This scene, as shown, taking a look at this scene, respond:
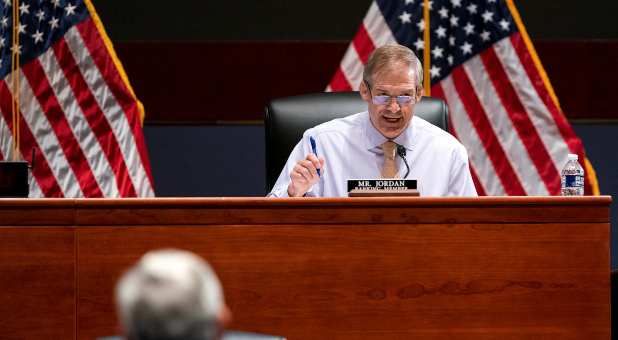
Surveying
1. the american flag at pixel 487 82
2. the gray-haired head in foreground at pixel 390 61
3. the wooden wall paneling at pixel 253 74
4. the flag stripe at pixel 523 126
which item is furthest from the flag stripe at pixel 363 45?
the gray-haired head in foreground at pixel 390 61

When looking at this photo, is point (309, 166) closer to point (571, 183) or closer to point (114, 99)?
point (571, 183)

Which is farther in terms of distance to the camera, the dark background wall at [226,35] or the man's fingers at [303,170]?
the dark background wall at [226,35]

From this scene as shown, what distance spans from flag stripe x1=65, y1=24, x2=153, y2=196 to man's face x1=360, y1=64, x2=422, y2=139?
124cm

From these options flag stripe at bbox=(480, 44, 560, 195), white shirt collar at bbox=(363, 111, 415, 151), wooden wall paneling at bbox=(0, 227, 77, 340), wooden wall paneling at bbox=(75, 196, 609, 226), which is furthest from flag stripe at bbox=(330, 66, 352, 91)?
wooden wall paneling at bbox=(0, 227, 77, 340)

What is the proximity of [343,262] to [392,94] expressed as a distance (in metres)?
0.80

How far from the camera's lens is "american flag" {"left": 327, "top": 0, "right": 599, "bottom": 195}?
3.42 m

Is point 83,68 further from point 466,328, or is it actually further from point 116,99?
point 466,328

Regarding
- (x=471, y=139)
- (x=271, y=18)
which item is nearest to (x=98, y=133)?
(x=271, y=18)

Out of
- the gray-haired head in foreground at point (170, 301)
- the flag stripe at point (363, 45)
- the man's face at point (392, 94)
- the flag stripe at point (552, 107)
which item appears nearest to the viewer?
the gray-haired head in foreground at point (170, 301)

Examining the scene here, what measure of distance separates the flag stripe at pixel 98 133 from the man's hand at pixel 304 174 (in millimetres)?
1380

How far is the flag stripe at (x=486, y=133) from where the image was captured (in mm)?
3432

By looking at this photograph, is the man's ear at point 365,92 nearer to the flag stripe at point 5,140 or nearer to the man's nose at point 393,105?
the man's nose at point 393,105

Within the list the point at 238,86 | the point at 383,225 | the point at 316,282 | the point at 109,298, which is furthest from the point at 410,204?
the point at 238,86

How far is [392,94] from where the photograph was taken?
2408mm
